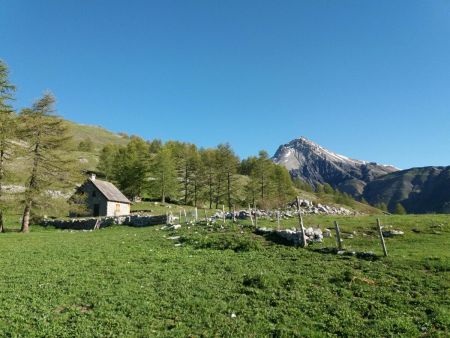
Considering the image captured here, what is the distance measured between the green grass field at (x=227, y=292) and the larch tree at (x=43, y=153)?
21124 millimetres

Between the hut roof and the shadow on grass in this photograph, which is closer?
the shadow on grass

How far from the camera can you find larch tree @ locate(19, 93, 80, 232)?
4575cm

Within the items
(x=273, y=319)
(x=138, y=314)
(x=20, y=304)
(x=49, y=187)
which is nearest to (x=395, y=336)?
(x=273, y=319)

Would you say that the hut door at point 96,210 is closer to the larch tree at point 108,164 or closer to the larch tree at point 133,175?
the larch tree at point 133,175

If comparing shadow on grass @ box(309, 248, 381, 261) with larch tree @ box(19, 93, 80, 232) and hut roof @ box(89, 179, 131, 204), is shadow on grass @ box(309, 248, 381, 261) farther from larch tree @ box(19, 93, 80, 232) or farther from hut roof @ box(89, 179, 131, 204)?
hut roof @ box(89, 179, 131, 204)

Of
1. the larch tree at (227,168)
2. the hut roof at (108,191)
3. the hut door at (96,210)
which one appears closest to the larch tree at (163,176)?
the larch tree at (227,168)

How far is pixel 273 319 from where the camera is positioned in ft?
42.7

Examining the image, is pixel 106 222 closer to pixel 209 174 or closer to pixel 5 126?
pixel 5 126

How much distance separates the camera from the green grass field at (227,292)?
12.2 meters

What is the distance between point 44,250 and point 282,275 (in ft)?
63.4

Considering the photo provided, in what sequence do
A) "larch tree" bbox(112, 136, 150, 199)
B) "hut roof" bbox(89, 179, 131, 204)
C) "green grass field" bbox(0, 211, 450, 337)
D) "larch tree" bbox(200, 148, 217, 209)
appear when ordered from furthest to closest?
"larch tree" bbox(200, 148, 217, 209) < "larch tree" bbox(112, 136, 150, 199) < "hut roof" bbox(89, 179, 131, 204) < "green grass field" bbox(0, 211, 450, 337)

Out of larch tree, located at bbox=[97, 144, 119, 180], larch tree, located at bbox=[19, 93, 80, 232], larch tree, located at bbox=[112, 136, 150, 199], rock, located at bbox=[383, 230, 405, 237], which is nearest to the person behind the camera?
rock, located at bbox=[383, 230, 405, 237]

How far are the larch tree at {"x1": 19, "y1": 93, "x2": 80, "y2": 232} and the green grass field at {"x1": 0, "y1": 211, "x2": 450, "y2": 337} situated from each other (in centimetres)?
2112

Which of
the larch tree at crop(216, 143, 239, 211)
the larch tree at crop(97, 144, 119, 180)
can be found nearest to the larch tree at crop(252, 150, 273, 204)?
the larch tree at crop(216, 143, 239, 211)
